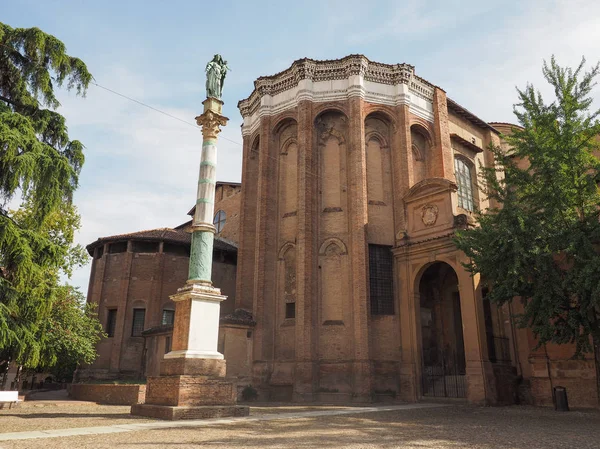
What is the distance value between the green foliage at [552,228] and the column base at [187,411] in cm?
820

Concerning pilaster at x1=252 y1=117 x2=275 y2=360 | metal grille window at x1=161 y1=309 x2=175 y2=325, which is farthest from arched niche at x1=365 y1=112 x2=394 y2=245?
metal grille window at x1=161 y1=309 x2=175 y2=325

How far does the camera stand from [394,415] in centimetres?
1392

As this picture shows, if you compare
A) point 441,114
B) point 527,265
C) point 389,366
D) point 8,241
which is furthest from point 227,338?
point 441,114

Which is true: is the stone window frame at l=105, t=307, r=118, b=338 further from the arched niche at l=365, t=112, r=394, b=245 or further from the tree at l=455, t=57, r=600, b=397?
the tree at l=455, t=57, r=600, b=397

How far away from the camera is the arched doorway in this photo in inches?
875

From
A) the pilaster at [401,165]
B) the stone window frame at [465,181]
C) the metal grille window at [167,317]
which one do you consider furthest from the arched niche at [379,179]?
the metal grille window at [167,317]

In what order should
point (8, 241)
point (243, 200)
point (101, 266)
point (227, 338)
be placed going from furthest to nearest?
point (101, 266)
point (243, 200)
point (227, 338)
point (8, 241)

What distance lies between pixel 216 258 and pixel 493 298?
1978cm

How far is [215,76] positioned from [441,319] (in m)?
15.2

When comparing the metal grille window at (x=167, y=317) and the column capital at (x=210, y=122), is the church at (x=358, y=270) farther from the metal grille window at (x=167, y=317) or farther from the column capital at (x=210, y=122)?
the column capital at (x=210, y=122)

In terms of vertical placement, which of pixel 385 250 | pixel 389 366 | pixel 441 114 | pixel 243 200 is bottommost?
pixel 389 366

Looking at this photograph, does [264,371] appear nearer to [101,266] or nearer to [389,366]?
[389,366]

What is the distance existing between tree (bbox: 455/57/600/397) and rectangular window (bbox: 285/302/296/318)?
9597 mm

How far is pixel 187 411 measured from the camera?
38.2 ft
